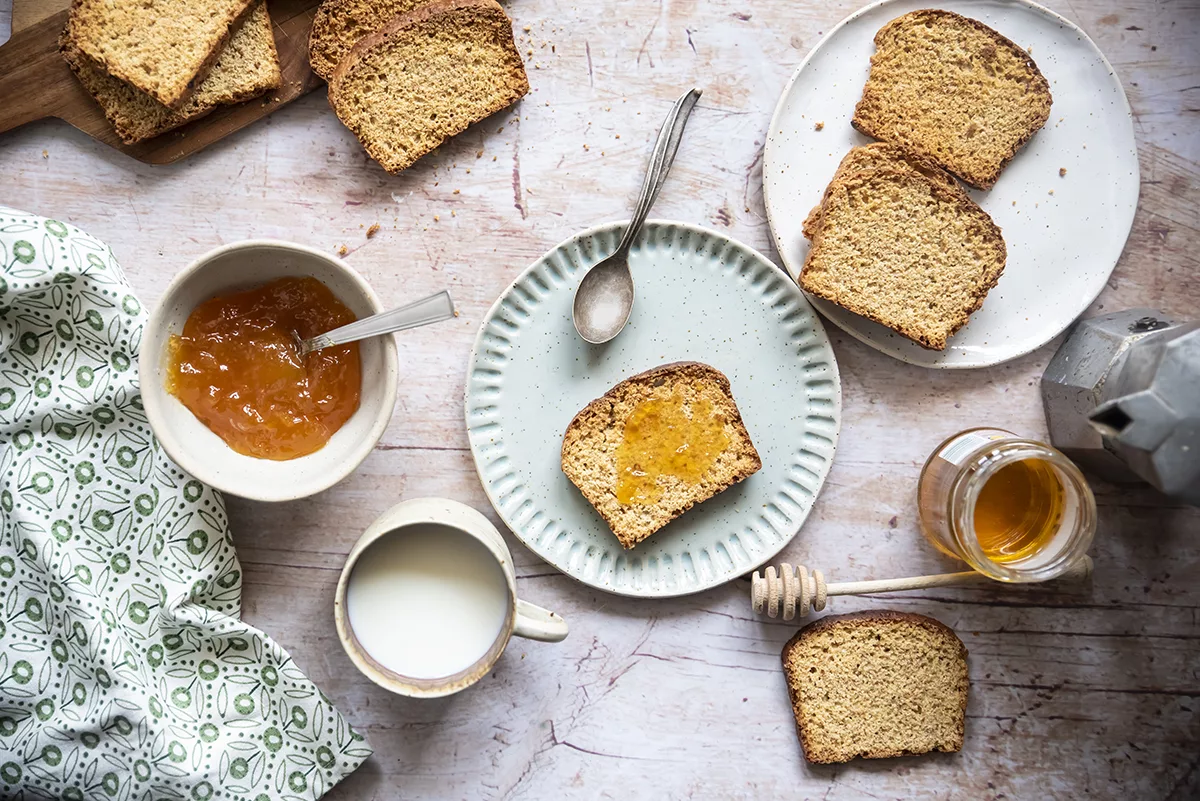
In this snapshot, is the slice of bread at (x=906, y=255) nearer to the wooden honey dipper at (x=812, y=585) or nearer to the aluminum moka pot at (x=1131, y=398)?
the aluminum moka pot at (x=1131, y=398)

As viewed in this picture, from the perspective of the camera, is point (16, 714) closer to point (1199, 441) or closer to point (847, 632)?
point (847, 632)

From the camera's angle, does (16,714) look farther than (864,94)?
No

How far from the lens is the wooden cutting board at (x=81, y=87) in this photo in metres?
1.91

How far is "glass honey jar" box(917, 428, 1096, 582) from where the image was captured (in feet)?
5.96

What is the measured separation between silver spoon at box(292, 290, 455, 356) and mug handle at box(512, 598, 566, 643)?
63 centimetres

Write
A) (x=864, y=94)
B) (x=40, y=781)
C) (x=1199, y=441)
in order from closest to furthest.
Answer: (x=1199, y=441) → (x=40, y=781) → (x=864, y=94)

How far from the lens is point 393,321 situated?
5.43ft

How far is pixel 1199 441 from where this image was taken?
5.16ft

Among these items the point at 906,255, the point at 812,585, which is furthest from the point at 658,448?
the point at 906,255

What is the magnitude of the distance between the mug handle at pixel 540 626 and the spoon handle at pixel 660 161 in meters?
A: 0.84

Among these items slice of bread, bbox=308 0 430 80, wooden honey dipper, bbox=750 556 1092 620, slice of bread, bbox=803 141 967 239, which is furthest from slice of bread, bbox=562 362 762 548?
slice of bread, bbox=308 0 430 80

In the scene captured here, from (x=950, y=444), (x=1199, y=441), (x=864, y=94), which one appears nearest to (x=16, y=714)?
(x=950, y=444)

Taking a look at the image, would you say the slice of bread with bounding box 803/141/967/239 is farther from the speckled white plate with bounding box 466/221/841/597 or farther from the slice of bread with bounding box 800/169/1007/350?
the speckled white plate with bounding box 466/221/841/597

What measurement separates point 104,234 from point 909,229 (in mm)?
1900
